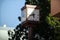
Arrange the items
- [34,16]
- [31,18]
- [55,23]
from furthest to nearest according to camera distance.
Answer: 1. [34,16]
2. [31,18]
3. [55,23]

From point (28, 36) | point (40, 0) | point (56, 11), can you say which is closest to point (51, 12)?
point (56, 11)

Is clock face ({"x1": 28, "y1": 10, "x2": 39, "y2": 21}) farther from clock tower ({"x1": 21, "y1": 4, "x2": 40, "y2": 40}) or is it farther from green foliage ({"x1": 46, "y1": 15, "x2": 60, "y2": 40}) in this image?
green foliage ({"x1": 46, "y1": 15, "x2": 60, "y2": 40})

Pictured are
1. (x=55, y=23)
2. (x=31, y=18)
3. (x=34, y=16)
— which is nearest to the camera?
(x=55, y=23)

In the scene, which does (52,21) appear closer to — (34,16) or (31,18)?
(31,18)

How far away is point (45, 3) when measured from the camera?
35.5 ft

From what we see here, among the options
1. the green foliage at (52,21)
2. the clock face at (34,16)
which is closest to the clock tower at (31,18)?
the clock face at (34,16)

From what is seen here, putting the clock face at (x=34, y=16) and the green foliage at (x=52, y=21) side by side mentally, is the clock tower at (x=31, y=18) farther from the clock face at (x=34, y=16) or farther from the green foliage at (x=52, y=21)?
the green foliage at (x=52, y=21)

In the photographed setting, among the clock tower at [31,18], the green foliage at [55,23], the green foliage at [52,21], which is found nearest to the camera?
the green foliage at [55,23]

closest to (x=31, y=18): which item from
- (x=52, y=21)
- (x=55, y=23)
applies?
(x=52, y=21)

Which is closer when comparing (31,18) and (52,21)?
(52,21)

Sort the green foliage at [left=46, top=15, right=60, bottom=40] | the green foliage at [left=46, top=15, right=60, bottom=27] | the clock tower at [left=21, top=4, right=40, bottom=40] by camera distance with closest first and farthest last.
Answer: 1. the green foliage at [left=46, top=15, right=60, bottom=40]
2. the green foliage at [left=46, top=15, right=60, bottom=27]
3. the clock tower at [left=21, top=4, right=40, bottom=40]

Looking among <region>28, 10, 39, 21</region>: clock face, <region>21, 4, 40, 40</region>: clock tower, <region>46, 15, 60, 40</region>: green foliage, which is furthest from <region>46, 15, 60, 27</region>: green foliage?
<region>28, 10, 39, 21</region>: clock face

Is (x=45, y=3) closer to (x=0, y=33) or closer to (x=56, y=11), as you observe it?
(x=56, y=11)

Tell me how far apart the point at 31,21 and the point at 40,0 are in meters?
0.97
